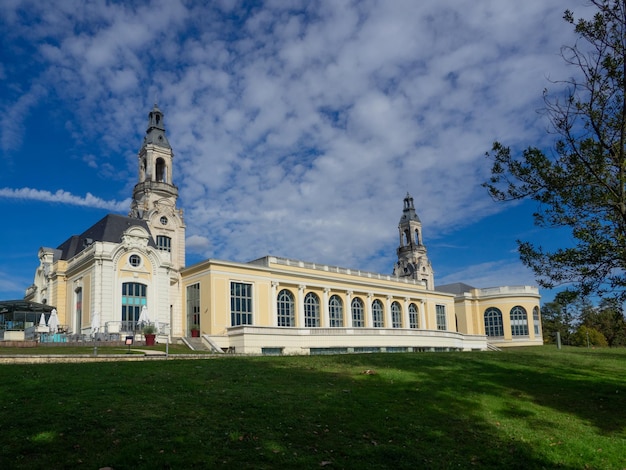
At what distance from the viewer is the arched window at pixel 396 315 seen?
67287mm

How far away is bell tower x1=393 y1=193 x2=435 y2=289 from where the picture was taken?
92.3 meters

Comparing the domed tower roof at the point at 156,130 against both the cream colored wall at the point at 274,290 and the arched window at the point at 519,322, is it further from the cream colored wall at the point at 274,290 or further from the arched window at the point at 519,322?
the arched window at the point at 519,322

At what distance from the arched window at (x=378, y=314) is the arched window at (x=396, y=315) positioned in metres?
2.06

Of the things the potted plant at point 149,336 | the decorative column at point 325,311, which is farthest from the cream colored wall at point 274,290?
the potted plant at point 149,336

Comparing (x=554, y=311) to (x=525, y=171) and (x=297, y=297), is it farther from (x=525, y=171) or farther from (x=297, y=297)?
(x=525, y=171)

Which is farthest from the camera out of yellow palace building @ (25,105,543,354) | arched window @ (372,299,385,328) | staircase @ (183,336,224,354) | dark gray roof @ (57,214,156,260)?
arched window @ (372,299,385,328)

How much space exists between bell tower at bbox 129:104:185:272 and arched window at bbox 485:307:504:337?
44.3 meters

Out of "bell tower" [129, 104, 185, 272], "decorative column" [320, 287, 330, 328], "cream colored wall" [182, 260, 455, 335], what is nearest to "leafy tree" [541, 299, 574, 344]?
"cream colored wall" [182, 260, 455, 335]

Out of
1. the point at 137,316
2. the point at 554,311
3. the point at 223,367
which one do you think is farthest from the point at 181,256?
the point at 554,311

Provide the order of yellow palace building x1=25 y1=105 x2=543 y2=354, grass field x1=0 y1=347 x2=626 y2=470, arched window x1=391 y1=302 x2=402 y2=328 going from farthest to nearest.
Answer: arched window x1=391 y1=302 x2=402 y2=328 < yellow palace building x1=25 y1=105 x2=543 y2=354 < grass field x1=0 y1=347 x2=626 y2=470

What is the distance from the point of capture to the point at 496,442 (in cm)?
1250

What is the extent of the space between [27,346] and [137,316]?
1327 centimetres

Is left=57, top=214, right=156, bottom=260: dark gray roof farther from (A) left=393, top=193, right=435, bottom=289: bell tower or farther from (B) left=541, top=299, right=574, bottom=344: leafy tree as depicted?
(B) left=541, top=299, right=574, bottom=344: leafy tree

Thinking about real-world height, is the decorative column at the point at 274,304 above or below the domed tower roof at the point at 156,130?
below
